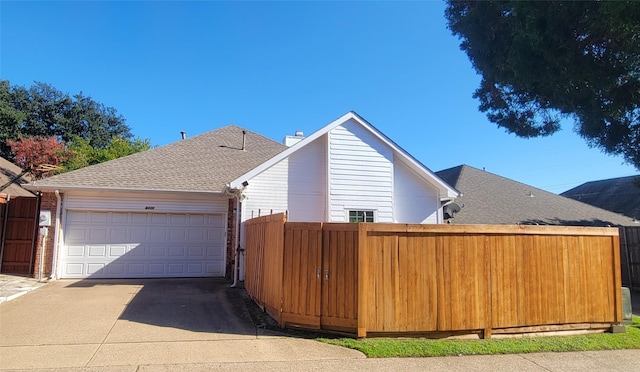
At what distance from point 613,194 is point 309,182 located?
3116 cm

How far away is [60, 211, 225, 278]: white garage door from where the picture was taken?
12.2m

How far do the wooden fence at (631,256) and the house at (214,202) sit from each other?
6648 mm

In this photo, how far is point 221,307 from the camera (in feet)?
27.9

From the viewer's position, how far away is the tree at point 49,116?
30.3 meters

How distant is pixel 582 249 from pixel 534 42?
25.2 ft

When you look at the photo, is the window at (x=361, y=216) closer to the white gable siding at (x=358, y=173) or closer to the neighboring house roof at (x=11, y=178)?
the white gable siding at (x=358, y=173)

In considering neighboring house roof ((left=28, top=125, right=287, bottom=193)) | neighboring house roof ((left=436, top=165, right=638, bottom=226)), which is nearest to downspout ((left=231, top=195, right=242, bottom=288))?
neighboring house roof ((left=28, top=125, right=287, bottom=193))

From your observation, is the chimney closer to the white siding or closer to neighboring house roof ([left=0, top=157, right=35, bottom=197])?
the white siding

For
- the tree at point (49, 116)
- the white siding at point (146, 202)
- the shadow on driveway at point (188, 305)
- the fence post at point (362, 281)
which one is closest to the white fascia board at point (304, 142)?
the white siding at point (146, 202)

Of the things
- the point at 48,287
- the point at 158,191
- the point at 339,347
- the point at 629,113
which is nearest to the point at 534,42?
the point at 629,113

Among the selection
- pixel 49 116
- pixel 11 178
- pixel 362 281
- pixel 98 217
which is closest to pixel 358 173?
pixel 362 281

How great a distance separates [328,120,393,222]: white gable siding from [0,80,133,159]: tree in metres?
29.8

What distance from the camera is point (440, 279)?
651 centimetres

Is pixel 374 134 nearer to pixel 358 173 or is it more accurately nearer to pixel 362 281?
pixel 358 173
